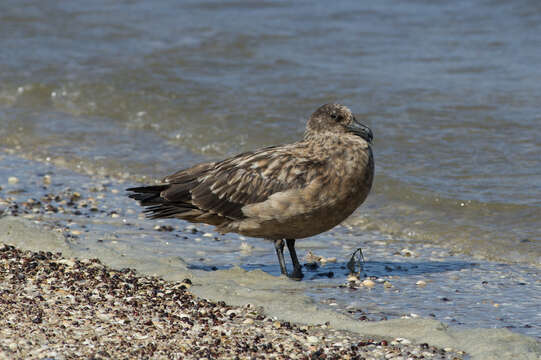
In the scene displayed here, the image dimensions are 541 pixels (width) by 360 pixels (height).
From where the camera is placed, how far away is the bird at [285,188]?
6727mm

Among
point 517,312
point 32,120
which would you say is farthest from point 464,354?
point 32,120

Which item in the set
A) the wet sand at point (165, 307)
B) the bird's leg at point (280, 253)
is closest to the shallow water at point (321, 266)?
the wet sand at point (165, 307)

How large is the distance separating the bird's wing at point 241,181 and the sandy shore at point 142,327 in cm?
80

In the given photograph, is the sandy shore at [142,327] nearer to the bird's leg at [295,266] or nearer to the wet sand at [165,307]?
the wet sand at [165,307]

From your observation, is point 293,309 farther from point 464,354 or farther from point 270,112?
point 270,112

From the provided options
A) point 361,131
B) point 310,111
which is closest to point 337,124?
point 361,131

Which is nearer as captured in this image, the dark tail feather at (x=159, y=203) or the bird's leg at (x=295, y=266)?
the bird's leg at (x=295, y=266)

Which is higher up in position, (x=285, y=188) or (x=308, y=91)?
(x=285, y=188)

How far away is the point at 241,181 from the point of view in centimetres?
711

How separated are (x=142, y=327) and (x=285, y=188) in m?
1.80

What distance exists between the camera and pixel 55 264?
678 cm

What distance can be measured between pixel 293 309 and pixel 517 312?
1.58m

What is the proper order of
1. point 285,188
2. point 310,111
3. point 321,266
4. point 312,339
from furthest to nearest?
point 310,111 → point 321,266 → point 285,188 → point 312,339

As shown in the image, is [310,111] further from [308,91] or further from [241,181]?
[241,181]
